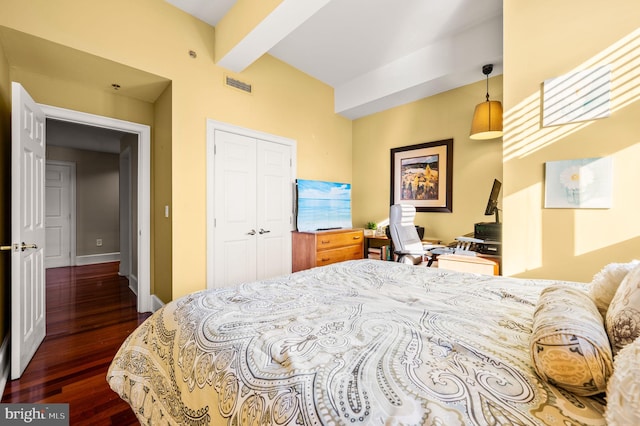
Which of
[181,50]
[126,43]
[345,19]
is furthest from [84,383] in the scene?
[345,19]

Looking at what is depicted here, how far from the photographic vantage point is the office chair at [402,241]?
3166 mm

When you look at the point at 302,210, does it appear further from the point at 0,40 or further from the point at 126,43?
the point at 0,40

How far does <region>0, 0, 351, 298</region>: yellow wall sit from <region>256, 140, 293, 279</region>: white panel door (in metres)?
0.29

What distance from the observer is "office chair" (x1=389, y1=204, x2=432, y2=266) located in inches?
125

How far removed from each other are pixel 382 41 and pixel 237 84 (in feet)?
5.98

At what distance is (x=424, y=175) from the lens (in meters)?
3.96

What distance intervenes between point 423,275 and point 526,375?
1084 mm

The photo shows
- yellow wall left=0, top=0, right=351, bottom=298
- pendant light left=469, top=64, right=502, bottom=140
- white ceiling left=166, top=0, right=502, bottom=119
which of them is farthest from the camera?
pendant light left=469, top=64, right=502, bottom=140

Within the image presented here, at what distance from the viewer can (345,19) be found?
2869 mm

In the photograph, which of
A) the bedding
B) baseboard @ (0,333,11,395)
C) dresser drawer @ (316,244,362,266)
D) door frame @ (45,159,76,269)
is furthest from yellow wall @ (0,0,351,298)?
door frame @ (45,159,76,269)

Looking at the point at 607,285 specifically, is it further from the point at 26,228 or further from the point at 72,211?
the point at 72,211

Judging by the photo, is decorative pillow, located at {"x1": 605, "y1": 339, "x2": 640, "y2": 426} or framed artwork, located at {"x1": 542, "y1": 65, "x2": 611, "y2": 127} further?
framed artwork, located at {"x1": 542, "y1": 65, "x2": 611, "y2": 127}

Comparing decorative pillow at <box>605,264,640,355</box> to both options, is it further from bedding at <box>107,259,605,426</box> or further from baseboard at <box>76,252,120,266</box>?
baseboard at <box>76,252,120,266</box>

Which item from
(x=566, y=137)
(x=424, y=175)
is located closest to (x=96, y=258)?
(x=424, y=175)
